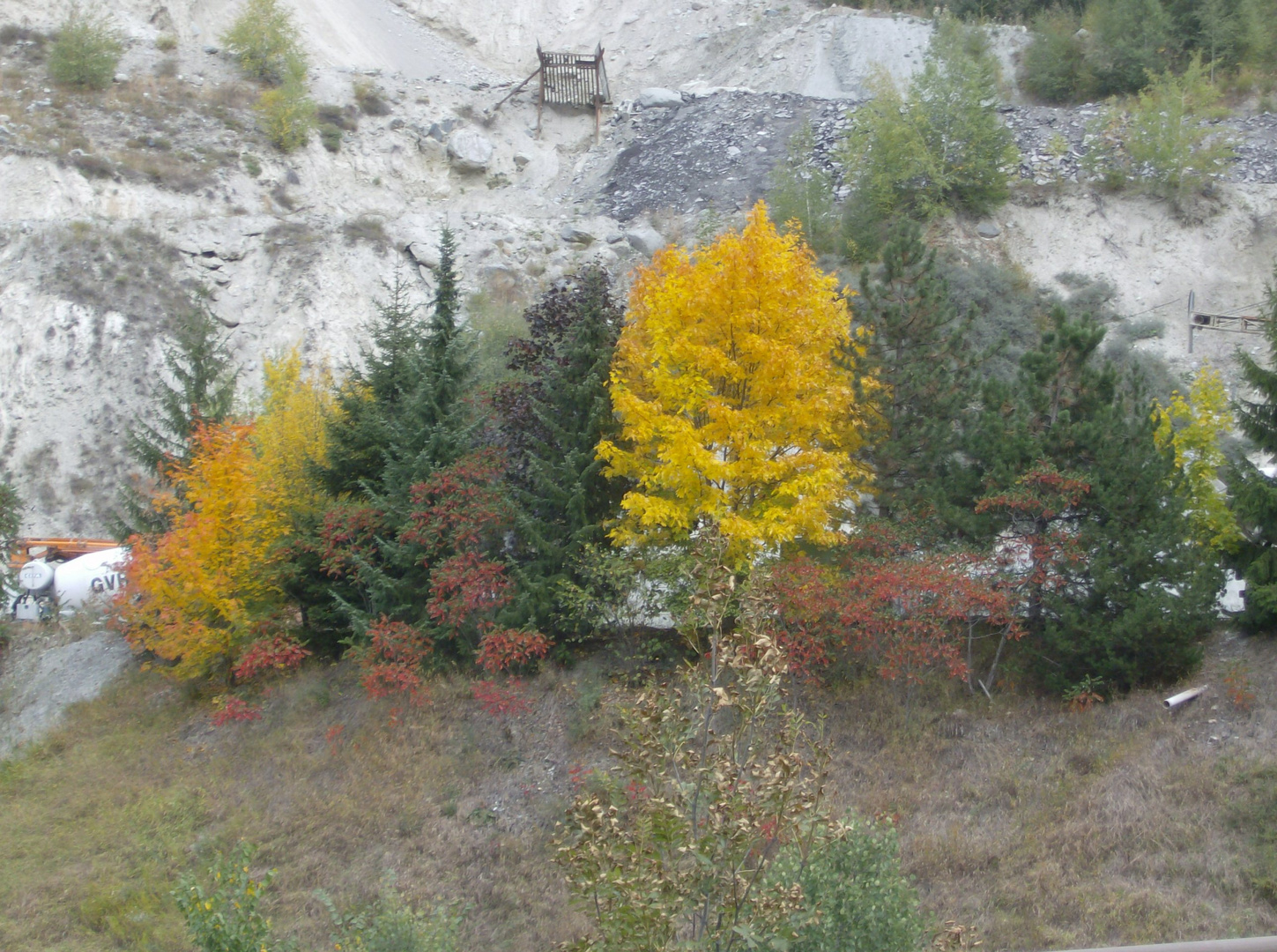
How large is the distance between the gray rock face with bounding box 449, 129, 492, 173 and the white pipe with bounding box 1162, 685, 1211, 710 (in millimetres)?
36296

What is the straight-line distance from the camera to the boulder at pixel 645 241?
34.8 m

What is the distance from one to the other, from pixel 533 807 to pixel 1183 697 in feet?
31.6

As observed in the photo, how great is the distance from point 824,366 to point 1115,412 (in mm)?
4664

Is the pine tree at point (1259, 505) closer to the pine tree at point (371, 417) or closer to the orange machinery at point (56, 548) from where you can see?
the pine tree at point (371, 417)

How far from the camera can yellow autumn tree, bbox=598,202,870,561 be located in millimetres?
14883

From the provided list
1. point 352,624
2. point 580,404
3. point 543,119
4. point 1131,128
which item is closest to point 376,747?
point 352,624

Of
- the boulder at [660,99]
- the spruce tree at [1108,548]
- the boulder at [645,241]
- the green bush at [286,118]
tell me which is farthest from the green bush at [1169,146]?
the green bush at [286,118]

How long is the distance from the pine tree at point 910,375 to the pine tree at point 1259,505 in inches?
167

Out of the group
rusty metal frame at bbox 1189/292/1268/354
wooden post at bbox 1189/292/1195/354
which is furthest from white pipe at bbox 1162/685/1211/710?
rusty metal frame at bbox 1189/292/1268/354

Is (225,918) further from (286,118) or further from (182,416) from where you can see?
(286,118)

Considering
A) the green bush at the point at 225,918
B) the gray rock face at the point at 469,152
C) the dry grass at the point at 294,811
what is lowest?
the dry grass at the point at 294,811

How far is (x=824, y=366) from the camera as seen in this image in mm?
15602

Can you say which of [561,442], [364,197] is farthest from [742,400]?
[364,197]

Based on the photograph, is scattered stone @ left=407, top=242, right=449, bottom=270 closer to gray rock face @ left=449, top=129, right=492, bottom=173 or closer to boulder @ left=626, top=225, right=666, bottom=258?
boulder @ left=626, top=225, right=666, bottom=258
